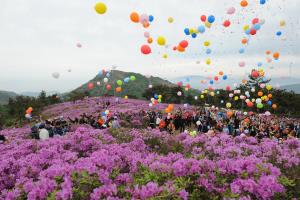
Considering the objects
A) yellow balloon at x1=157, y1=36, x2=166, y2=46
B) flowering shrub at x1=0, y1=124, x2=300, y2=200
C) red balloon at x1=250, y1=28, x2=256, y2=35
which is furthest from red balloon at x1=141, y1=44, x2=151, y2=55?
flowering shrub at x1=0, y1=124, x2=300, y2=200

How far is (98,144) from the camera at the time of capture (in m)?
8.37

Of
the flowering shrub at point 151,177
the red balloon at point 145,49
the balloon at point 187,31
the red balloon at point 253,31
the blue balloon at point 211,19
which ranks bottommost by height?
the flowering shrub at point 151,177

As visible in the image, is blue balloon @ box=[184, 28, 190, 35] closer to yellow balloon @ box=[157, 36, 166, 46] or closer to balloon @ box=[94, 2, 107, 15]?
yellow balloon @ box=[157, 36, 166, 46]

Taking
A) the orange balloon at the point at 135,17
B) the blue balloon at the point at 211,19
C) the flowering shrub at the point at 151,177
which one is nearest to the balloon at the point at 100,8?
the orange balloon at the point at 135,17

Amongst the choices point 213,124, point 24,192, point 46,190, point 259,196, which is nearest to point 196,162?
point 259,196

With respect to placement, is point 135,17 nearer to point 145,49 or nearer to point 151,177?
point 145,49

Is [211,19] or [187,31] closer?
[211,19]

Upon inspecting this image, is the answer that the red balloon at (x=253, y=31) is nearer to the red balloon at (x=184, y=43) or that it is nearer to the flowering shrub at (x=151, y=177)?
the red balloon at (x=184, y=43)

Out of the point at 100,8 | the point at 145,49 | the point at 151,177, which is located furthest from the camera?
the point at 145,49

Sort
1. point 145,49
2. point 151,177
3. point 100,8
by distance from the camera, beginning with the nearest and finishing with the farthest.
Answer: point 151,177 < point 100,8 < point 145,49

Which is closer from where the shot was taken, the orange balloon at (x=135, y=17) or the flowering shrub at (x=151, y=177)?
the flowering shrub at (x=151, y=177)

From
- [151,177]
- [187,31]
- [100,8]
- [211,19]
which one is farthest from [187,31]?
[151,177]

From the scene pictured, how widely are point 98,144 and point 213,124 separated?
50.6 ft

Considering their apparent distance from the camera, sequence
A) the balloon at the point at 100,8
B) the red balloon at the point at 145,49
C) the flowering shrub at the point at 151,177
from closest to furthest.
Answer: the flowering shrub at the point at 151,177, the balloon at the point at 100,8, the red balloon at the point at 145,49
